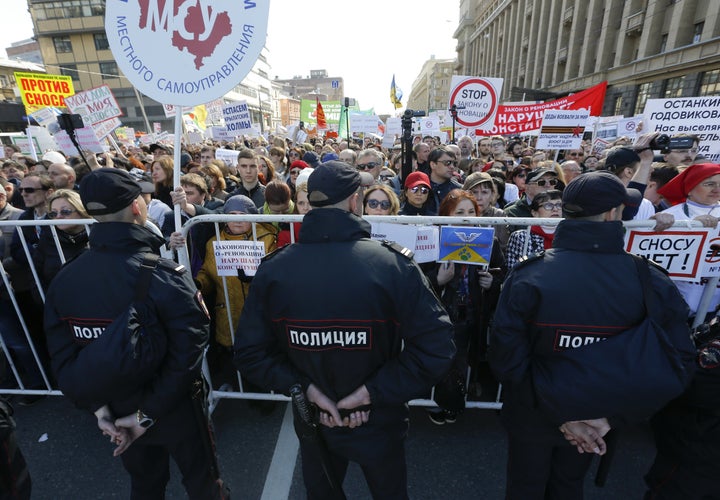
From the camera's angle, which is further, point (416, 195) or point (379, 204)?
point (416, 195)

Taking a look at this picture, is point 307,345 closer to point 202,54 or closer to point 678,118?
point 202,54

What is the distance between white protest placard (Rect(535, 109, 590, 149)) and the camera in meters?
6.43

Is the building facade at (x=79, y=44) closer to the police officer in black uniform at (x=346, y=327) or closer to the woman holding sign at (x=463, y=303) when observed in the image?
the woman holding sign at (x=463, y=303)

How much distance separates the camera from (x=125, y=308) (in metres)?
1.72

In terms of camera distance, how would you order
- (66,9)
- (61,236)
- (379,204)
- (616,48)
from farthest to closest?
(66,9) < (616,48) < (379,204) < (61,236)

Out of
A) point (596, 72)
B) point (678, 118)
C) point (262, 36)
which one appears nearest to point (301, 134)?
point (678, 118)

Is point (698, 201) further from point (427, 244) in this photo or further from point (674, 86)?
point (674, 86)

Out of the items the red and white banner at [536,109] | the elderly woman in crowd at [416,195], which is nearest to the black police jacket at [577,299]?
the elderly woman in crowd at [416,195]

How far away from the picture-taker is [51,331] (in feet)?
5.89

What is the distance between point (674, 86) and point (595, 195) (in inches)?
1050

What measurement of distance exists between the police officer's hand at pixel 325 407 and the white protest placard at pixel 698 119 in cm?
592

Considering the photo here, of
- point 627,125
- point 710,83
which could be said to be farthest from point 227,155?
point 710,83

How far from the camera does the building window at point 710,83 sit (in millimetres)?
17828

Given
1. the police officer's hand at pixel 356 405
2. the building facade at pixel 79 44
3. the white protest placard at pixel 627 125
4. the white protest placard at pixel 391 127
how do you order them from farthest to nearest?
the building facade at pixel 79 44 → the white protest placard at pixel 391 127 → the white protest placard at pixel 627 125 → the police officer's hand at pixel 356 405
